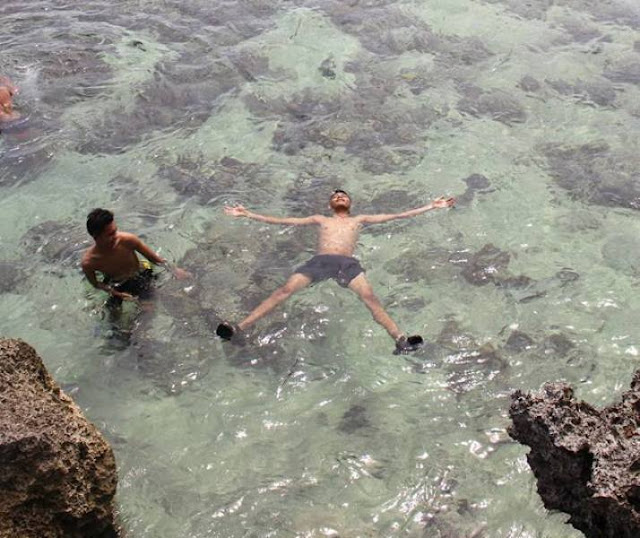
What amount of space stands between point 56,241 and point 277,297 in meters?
3.17

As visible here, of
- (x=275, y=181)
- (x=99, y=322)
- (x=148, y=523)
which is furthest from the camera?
(x=275, y=181)

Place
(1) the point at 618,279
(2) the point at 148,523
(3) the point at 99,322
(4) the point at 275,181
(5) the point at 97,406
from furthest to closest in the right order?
(4) the point at 275,181 < (1) the point at 618,279 < (3) the point at 99,322 < (5) the point at 97,406 < (2) the point at 148,523

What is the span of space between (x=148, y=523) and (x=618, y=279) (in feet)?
19.0

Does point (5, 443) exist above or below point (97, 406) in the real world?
above

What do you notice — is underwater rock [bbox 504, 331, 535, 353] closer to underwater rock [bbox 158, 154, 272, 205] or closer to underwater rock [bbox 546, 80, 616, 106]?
underwater rock [bbox 158, 154, 272, 205]

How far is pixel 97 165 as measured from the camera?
32.8ft

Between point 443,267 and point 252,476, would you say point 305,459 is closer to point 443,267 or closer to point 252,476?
point 252,476

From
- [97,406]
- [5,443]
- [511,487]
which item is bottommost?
[97,406]

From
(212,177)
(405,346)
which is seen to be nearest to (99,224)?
(405,346)

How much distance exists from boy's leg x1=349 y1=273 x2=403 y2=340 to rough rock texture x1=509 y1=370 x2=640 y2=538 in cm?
267

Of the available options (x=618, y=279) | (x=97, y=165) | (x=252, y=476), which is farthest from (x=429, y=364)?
(x=97, y=165)

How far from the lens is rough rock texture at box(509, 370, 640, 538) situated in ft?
11.9

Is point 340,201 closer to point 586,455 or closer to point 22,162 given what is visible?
point 22,162

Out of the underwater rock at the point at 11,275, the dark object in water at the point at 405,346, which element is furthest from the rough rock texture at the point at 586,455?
the underwater rock at the point at 11,275
